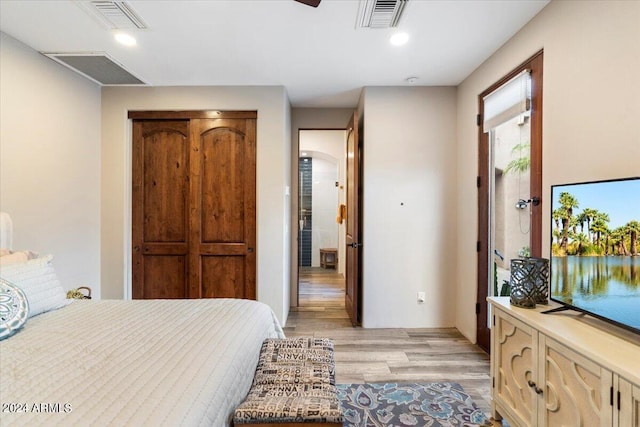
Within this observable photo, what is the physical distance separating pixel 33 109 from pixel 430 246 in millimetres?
3964

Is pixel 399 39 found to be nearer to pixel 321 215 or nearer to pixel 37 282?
pixel 37 282

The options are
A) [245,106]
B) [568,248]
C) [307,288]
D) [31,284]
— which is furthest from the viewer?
[307,288]

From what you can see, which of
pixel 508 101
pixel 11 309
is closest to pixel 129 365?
pixel 11 309

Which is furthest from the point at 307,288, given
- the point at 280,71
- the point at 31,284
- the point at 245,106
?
the point at 31,284

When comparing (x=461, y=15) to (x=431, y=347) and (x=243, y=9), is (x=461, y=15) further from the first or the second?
(x=431, y=347)

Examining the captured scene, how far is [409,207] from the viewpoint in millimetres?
3512

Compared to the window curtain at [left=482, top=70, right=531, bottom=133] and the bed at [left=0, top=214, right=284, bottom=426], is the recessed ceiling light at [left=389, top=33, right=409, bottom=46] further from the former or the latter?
the bed at [left=0, top=214, right=284, bottom=426]

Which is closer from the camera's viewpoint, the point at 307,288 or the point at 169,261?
the point at 169,261

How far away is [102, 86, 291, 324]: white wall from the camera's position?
3434mm

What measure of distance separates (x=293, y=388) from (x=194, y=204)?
2578 mm

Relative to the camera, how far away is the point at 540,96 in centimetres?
214

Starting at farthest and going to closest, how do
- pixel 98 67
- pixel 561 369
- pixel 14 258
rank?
pixel 98 67, pixel 14 258, pixel 561 369

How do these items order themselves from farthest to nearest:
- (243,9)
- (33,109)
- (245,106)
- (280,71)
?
(245,106)
(280,71)
(33,109)
(243,9)

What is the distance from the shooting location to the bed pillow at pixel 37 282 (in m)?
1.73
